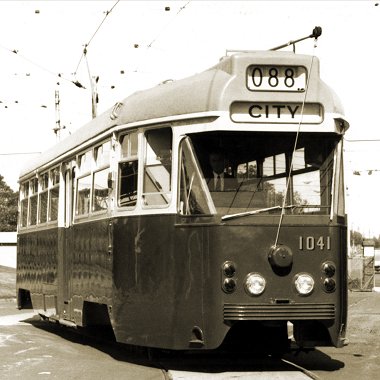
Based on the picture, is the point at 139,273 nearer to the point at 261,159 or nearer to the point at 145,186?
the point at 145,186

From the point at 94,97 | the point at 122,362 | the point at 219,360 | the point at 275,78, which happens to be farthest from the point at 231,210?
the point at 94,97

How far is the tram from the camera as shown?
30.2ft

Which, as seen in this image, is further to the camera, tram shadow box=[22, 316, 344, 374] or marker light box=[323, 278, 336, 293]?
tram shadow box=[22, 316, 344, 374]

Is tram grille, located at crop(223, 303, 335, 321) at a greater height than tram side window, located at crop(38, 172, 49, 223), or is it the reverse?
tram side window, located at crop(38, 172, 49, 223)

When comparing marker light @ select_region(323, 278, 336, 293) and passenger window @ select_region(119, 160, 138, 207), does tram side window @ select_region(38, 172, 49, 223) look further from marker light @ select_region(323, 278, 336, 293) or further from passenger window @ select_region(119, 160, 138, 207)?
marker light @ select_region(323, 278, 336, 293)

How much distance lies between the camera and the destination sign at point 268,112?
943 cm

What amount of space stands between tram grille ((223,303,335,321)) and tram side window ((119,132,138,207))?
1.85 m

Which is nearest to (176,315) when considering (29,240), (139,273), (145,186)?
(139,273)

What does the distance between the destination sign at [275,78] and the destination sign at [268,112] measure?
18 cm

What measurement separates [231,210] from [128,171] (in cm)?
157

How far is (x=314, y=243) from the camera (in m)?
9.37

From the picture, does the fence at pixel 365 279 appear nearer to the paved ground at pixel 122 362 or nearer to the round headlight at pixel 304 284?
the paved ground at pixel 122 362

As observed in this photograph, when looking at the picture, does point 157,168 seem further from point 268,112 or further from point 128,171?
point 268,112

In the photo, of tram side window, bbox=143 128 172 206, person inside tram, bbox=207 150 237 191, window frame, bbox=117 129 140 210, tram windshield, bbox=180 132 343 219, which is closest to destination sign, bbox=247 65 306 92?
tram windshield, bbox=180 132 343 219
